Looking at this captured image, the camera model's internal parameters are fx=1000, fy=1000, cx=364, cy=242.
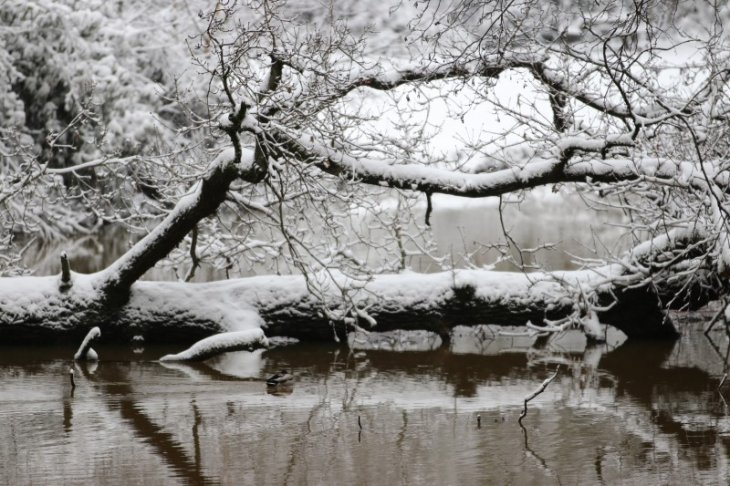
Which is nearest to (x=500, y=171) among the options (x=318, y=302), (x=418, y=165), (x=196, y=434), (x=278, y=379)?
(x=418, y=165)

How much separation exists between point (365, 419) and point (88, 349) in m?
3.94

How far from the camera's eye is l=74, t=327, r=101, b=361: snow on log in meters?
10.4

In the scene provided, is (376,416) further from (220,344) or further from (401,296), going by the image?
(401,296)

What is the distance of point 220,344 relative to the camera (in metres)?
10.6

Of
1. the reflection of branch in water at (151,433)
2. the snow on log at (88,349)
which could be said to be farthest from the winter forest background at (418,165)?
the reflection of branch in water at (151,433)

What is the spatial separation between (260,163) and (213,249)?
3.56 m

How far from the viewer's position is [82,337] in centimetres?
1148

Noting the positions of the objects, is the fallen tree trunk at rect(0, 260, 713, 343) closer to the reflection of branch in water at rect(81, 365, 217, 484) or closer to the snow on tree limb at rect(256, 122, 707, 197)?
the snow on tree limb at rect(256, 122, 707, 197)

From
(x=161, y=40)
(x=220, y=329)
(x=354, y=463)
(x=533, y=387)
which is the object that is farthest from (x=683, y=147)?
(x=161, y=40)

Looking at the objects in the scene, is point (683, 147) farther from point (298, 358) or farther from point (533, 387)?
point (298, 358)

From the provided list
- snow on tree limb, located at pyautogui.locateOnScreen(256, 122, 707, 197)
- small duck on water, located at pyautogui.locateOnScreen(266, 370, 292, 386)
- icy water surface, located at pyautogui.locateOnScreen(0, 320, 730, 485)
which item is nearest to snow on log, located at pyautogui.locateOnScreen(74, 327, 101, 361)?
icy water surface, located at pyautogui.locateOnScreen(0, 320, 730, 485)

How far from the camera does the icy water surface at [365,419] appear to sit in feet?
21.1

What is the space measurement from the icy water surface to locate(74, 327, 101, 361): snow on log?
0.19 metres

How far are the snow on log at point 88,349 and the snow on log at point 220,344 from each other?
727 millimetres
